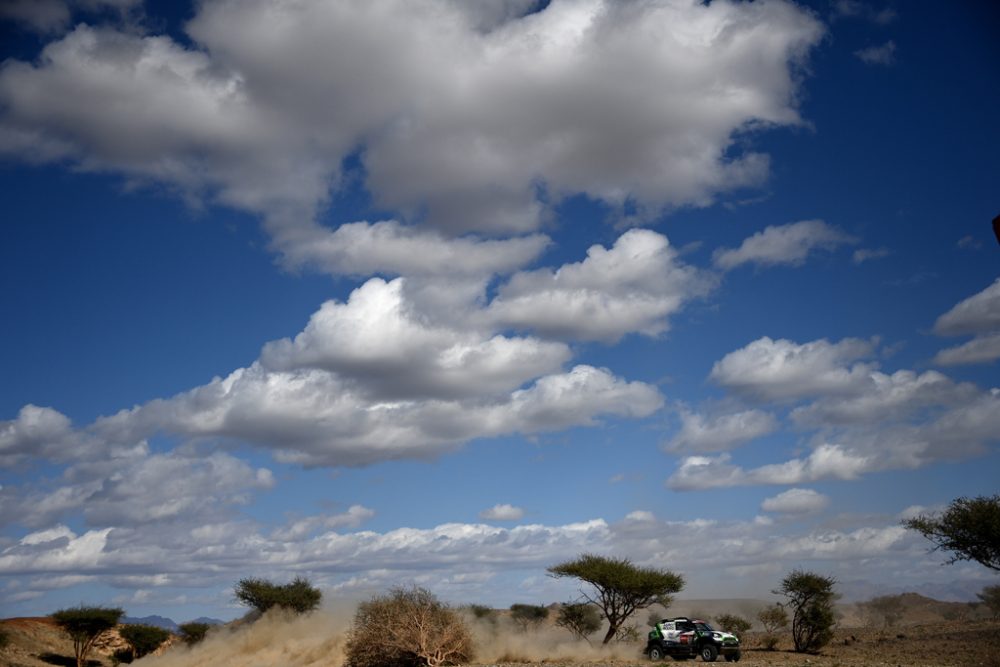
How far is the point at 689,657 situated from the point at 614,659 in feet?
16.2

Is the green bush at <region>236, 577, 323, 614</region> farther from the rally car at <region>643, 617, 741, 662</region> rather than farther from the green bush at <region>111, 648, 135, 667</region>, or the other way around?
the rally car at <region>643, 617, 741, 662</region>

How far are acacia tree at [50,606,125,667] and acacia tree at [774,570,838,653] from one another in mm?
61652

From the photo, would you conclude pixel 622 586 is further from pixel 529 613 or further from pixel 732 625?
pixel 529 613

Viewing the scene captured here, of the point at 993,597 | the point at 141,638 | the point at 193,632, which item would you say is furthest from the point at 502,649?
the point at 993,597

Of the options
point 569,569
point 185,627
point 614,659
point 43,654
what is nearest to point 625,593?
point 569,569

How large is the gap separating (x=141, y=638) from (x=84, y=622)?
34.2 feet

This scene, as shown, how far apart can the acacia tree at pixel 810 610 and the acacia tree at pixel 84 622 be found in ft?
202

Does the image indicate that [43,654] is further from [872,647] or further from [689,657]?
[872,647]

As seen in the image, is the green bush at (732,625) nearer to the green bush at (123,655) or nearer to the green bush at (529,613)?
the green bush at (529,613)

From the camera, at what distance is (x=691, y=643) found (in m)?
50.5

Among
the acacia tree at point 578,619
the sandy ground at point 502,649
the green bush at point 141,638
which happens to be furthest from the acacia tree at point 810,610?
the green bush at point 141,638

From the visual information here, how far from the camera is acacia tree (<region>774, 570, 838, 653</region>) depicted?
198 ft

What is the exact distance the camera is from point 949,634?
65.4m

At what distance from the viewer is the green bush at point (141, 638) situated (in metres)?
87.3
